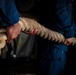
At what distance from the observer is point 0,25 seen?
0.91m

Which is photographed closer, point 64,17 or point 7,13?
point 7,13

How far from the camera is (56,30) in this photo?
1484mm

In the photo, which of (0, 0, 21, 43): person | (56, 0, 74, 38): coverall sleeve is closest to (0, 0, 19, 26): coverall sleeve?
(0, 0, 21, 43): person

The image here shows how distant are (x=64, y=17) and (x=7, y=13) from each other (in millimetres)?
615

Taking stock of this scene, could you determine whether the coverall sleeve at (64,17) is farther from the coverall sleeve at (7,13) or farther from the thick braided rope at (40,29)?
the coverall sleeve at (7,13)

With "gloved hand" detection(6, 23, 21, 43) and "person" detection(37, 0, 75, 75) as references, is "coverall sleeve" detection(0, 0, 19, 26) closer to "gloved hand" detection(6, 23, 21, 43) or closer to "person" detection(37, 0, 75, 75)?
"gloved hand" detection(6, 23, 21, 43)

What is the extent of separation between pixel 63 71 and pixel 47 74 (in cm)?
12

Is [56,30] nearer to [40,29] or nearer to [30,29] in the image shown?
[40,29]

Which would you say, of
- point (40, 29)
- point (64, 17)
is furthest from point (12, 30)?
point (64, 17)

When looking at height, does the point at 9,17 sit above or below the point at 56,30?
above

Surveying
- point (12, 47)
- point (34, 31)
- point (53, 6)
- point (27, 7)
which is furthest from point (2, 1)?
point (12, 47)

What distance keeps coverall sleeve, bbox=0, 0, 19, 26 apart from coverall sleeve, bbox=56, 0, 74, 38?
1.85 feet

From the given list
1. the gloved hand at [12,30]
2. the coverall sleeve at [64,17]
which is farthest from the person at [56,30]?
the gloved hand at [12,30]

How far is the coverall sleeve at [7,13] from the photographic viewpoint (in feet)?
2.84
